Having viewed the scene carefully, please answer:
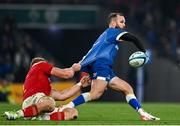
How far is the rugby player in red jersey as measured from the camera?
594 inches

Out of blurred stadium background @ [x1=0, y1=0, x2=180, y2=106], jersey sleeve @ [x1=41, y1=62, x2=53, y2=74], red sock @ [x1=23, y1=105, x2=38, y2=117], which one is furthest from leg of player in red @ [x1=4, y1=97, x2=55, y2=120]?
blurred stadium background @ [x1=0, y1=0, x2=180, y2=106]

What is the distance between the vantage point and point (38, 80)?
15.4 m

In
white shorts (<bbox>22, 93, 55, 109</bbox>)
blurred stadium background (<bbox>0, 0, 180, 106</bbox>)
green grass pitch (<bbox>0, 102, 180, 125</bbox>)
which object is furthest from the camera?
blurred stadium background (<bbox>0, 0, 180, 106</bbox>)

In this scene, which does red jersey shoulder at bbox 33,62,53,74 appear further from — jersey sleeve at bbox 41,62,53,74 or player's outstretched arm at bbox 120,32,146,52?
player's outstretched arm at bbox 120,32,146,52

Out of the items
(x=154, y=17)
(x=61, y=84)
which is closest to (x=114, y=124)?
(x=61, y=84)

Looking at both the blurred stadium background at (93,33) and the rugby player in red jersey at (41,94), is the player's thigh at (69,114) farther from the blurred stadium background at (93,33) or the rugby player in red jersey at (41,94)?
the blurred stadium background at (93,33)

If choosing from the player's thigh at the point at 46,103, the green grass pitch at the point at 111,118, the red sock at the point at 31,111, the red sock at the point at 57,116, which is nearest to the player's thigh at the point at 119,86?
the green grass pitch at the point at 111,118

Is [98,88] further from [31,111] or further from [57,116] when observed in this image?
[31,111]

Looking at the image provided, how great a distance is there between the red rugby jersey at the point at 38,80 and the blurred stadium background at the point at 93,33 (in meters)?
14.8

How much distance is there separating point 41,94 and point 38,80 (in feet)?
0.89

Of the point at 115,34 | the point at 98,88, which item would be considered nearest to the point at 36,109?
the point at 98,88

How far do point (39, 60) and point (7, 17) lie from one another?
14.5 m

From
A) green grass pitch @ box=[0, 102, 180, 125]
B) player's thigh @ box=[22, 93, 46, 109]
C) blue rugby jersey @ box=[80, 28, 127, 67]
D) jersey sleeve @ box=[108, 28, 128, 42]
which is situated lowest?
green grass pitch @ box=[0, 102, 180, 125]

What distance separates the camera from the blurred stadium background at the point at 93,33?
31.2m
